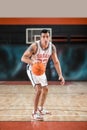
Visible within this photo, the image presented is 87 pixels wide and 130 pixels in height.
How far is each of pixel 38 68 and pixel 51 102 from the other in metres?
2.44

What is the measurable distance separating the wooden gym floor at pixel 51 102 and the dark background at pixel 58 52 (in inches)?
25.5

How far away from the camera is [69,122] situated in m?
5.44

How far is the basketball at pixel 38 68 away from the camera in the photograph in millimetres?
5445

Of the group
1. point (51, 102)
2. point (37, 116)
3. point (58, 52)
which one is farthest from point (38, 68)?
point (58, 52)

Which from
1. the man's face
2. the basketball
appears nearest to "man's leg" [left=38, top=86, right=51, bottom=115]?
the basketball

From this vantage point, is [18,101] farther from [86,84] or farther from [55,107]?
[86,84]

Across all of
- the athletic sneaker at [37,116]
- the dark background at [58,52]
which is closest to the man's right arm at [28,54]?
the athletic sneaker at [37,116]

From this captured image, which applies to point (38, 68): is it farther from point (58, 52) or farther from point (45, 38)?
point (58, 52)

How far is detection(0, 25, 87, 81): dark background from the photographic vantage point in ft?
39.2

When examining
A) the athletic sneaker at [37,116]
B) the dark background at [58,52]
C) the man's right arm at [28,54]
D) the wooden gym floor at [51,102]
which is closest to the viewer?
the man's right arm at [28,54]

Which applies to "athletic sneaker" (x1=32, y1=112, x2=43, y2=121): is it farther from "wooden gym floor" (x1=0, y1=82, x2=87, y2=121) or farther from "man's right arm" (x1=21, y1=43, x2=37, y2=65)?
"man's right arm" (x1=21, y1=43, x2=37, y2=65)

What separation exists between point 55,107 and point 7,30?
5790 millimetres

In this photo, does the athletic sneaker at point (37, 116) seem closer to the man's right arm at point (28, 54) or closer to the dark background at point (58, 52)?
the man's right arm at point (28, 54)

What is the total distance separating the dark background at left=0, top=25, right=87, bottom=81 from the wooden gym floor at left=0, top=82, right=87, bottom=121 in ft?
2.13
